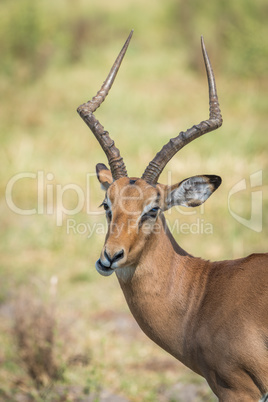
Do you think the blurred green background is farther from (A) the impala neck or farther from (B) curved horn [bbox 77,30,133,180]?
(B) curved horn [bbox 77,30,133,180]

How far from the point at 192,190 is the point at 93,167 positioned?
841 centimetres

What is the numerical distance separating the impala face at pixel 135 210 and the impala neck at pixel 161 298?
0.11 meters

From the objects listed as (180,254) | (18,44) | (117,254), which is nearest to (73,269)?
(180,254)

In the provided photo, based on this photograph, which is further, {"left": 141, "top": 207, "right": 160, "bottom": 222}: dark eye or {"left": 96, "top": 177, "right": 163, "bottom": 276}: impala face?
{"left": 141, "top": 207, "right": 160, "bottom": 222}: dark eye

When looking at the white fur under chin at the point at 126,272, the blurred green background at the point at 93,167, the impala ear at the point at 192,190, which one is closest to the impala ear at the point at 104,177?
the impala ear at the point at 192,190

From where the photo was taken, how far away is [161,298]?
5.00 meters

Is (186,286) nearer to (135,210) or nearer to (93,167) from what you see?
(135,210)

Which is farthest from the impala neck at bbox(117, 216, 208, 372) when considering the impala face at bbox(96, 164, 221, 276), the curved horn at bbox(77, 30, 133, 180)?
the curved horn at bbox(77, 30, 133, 180)

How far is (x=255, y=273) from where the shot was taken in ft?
16.0

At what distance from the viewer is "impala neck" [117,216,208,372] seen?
16.2 feet

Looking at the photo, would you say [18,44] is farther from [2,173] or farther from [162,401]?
[162,401]

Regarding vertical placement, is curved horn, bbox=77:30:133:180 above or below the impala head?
above

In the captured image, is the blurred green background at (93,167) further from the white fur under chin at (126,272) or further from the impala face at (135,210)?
the impala face at (135,210)

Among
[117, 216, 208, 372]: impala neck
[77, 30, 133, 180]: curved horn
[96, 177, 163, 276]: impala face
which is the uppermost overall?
[77, 30, 133, 180]: curved horn
